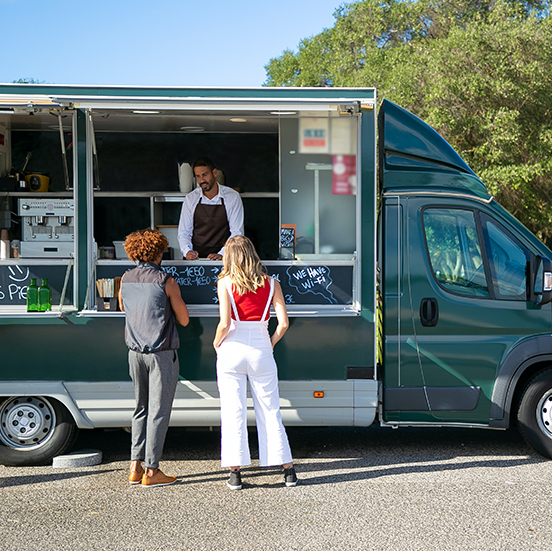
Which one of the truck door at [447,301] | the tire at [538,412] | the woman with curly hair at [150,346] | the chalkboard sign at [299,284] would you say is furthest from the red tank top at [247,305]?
the tire at [538,412]

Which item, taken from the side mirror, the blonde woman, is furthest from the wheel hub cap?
the side mirror

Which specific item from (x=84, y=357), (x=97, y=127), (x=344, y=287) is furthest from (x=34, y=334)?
(x=97, y=127)

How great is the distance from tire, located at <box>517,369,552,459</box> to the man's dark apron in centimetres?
293

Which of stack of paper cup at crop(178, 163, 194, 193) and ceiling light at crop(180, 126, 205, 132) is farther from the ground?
ceiling light at crop(180, 126, 205, 132)

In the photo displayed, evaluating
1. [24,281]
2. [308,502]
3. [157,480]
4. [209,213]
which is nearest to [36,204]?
[24,281]

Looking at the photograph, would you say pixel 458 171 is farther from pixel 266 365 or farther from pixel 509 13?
pixel 509 13

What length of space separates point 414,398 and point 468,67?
391 inches

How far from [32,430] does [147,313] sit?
57.2 inches

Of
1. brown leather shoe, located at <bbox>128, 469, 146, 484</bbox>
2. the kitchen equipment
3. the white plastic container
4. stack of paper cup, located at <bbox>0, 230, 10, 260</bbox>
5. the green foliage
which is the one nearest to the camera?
brown leather shoe, located at <bbox>128, 469, 146, 484</bbox>

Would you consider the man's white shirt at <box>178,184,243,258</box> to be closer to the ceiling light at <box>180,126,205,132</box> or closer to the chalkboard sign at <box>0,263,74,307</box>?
the chalkboard sign at <box>0,263,74,307</box>

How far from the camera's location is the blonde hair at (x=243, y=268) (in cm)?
477

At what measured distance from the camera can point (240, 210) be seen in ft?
21.3

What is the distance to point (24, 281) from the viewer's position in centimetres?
552

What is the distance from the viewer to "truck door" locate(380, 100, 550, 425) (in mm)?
5371
